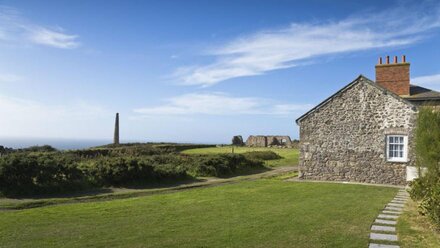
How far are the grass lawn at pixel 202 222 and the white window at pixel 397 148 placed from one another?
5.83m

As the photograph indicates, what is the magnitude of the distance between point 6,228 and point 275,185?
12574 mm

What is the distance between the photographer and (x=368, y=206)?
13.0 m

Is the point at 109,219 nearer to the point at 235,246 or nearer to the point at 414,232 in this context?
the point at 235,246

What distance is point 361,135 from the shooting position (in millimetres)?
21547

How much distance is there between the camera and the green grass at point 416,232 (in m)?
8.21

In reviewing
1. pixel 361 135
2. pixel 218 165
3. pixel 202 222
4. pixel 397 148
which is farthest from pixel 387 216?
pixel 218 165

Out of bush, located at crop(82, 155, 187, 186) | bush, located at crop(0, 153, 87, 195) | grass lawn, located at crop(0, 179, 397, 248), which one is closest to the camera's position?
grass lawn, located at crop(0, 179, 397, 248)

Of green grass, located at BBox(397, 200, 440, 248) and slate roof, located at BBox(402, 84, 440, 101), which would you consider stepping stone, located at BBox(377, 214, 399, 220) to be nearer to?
green grass, located at BBox(397, 200, 440, 248)

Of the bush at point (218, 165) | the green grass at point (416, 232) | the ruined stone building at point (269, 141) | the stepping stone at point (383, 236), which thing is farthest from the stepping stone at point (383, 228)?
the ruined stone building at point (269, 141)

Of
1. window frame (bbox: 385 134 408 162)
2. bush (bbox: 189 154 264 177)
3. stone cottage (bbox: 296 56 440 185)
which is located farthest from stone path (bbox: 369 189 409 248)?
bush (bbox: 189 154 264 177)

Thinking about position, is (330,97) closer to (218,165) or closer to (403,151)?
(403,151)

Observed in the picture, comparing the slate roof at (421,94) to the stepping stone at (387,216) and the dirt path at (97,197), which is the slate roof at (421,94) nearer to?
the dirt path at (97,197)

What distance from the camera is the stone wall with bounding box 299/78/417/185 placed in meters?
20.7

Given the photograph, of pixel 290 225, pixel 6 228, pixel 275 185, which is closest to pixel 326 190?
pixel 275 185
